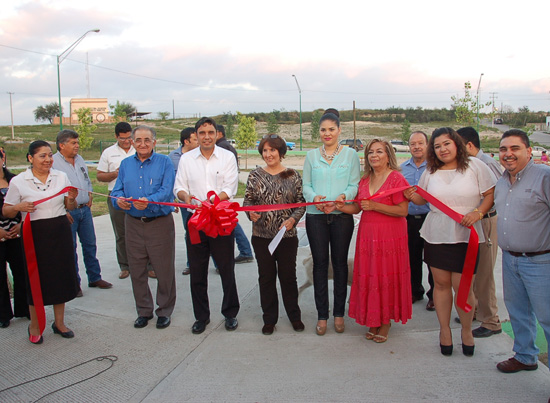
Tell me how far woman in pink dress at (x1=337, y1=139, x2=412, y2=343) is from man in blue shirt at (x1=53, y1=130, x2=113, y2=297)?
3.40 meters

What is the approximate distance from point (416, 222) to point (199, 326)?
8.54 ft

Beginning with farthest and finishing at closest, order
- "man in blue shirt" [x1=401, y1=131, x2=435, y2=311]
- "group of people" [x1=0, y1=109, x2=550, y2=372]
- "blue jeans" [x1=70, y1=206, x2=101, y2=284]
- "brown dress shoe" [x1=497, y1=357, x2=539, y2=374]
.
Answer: "blue jeans" [x1=70, y1=206, x2=101, y2=284]
"man in blue shirt" [x1=401, y1=131, x2=435, y2=311]
"group of people" [x1=0, y1=109, x2=550, y2=372]
"brown dress shoe" [x1=497, y1=357, x2=539, y2=374]

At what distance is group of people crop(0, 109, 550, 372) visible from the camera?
3.68 meters

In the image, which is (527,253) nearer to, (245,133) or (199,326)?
(199,326)

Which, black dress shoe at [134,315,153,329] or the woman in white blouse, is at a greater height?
the woman in white blouse

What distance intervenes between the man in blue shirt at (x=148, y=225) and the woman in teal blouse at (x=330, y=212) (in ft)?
4.95

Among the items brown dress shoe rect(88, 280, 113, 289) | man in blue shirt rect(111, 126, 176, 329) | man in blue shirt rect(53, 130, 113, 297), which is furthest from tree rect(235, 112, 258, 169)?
man in blue shirt rect(111, 126, 176, 329)

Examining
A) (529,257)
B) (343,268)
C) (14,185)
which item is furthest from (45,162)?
(529,257)

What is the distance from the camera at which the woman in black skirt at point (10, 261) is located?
441 centimetres

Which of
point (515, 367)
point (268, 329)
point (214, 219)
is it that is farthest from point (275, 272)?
point (515, 367)

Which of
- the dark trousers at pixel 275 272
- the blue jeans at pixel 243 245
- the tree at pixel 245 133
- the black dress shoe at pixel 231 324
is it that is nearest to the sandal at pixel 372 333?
the dark trousers at pixel 275 272

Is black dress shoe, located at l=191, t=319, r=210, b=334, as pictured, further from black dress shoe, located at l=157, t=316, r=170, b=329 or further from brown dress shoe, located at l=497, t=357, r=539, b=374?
brown dress shoe, located at l=497, t=357, r=539, b=374

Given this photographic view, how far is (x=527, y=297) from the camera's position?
11.1ft

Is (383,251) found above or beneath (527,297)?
above
